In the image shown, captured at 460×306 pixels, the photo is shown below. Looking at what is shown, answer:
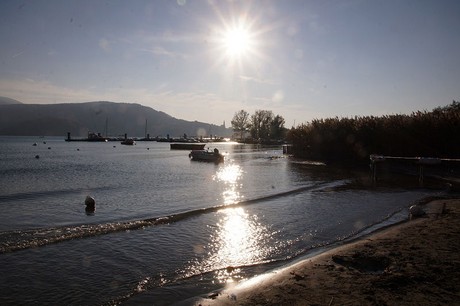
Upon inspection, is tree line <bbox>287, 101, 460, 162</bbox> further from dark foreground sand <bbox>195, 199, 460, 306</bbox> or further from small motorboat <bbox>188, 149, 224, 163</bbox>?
dark foreground sand <bbox>195, 199, 460, 306</bbox>

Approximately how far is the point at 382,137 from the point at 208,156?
101ft

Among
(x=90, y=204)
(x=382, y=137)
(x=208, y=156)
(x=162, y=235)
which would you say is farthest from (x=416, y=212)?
(x=208, y=156)

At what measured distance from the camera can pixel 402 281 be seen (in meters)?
6.64

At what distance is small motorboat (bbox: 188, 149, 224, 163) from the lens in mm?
59806

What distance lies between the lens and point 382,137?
137 feet

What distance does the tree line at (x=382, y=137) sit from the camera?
110 feet

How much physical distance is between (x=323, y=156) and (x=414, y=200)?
1491 inches

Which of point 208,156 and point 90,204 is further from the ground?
point 208,156

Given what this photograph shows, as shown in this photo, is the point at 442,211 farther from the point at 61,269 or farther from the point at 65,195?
the point at 65,195

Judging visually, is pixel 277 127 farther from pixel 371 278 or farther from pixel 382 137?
pixel 371 278

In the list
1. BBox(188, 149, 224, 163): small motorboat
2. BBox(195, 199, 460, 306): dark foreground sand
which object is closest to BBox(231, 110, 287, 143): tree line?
BBox(188, 149, 224, 163): small motorboat

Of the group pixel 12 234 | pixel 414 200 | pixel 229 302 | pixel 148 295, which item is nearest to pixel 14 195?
pixel 12 234

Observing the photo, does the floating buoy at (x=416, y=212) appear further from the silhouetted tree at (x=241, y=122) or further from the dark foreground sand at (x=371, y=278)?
the silhouetted tree at (x=241, y=122)

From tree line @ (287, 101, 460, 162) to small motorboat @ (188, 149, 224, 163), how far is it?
16.0 metres
